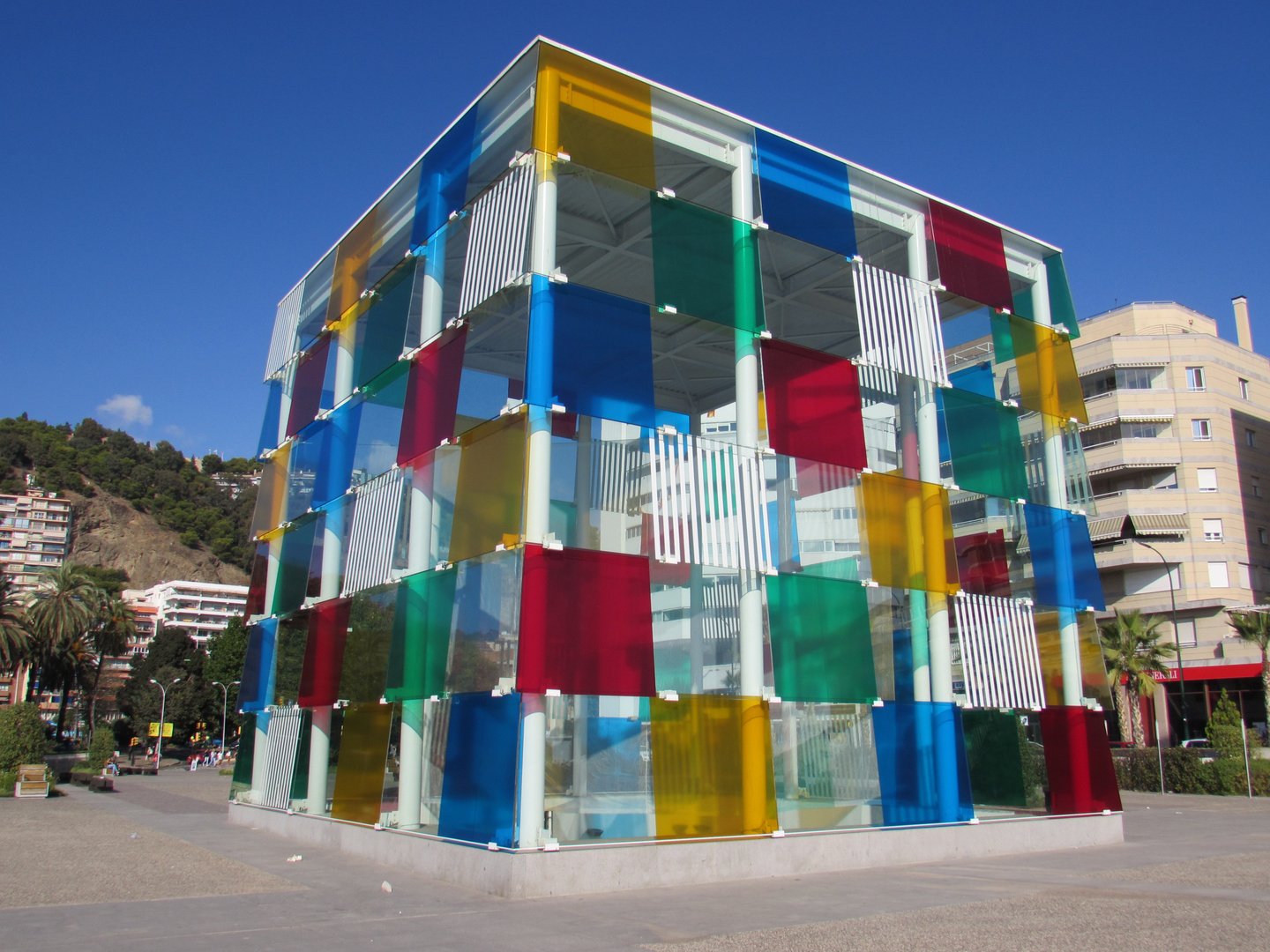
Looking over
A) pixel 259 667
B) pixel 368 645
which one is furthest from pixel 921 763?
pixel 259 667

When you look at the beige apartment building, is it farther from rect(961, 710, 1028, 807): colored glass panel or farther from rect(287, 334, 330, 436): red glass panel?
rect(287, 334, 330, 436): red glass panel

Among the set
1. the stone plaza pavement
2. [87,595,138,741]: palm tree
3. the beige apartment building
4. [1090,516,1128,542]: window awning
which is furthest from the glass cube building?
[87,595,138,741]: palm tree

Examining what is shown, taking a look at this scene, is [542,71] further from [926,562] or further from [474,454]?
[926,562]

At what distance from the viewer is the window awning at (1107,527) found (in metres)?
56.7

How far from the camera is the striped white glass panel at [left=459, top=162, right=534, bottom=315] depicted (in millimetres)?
12969

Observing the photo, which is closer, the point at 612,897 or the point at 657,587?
the point at 612,897

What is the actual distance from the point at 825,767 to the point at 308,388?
12944 mm

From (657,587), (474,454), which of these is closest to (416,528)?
(474,454)

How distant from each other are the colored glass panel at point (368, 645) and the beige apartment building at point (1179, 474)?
51.1 m

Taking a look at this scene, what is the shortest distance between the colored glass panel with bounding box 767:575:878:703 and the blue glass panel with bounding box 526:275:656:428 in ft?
11.1

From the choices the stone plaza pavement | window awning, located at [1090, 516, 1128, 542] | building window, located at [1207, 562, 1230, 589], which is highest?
window awning, located at [1090, 516, 1128, 542]

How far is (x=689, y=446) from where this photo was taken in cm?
1343

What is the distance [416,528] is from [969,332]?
1100 centimetres

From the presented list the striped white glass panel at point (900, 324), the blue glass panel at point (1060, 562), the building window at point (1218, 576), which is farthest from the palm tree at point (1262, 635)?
the striped white glass panel at point (900, 324)
